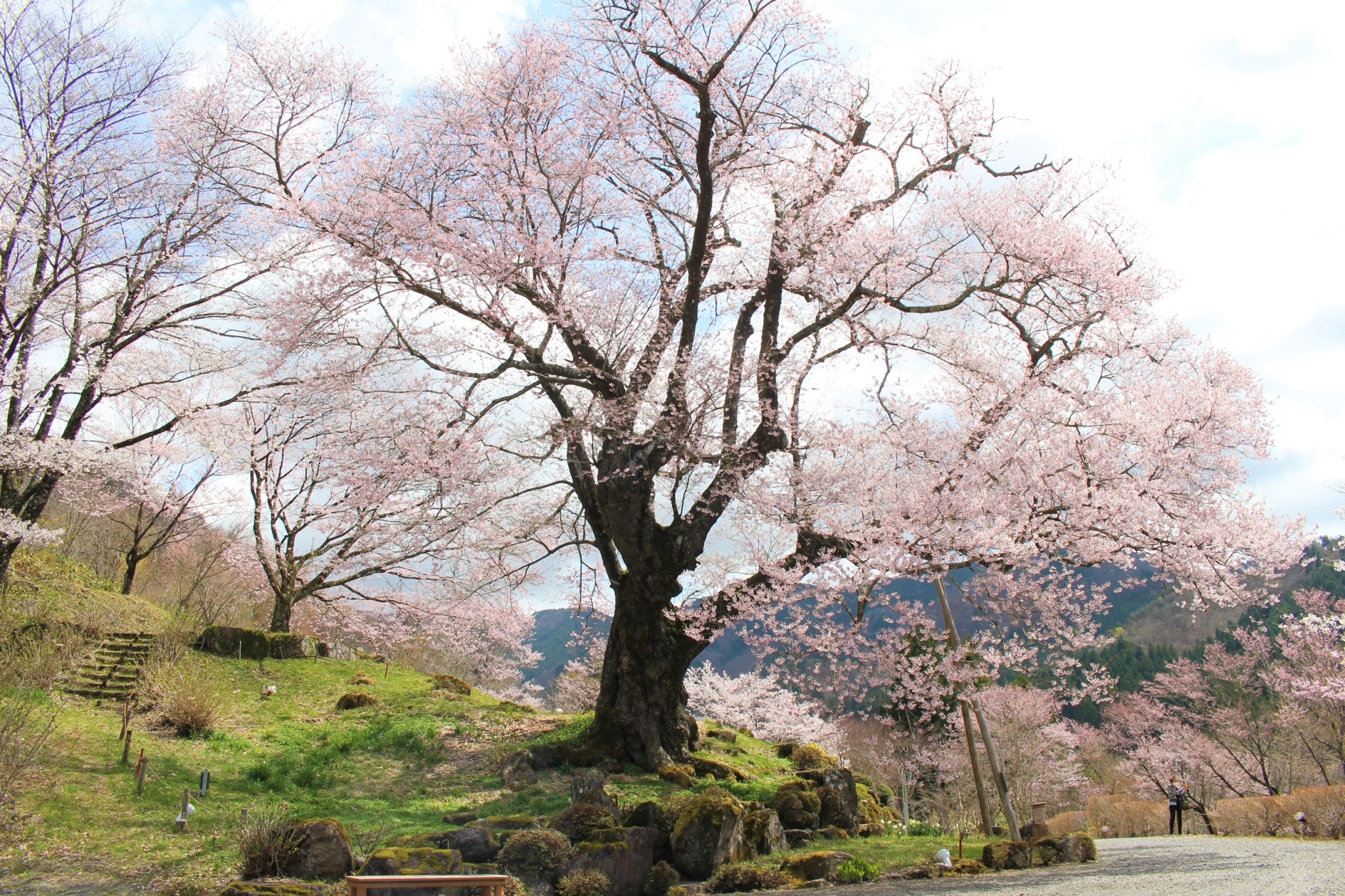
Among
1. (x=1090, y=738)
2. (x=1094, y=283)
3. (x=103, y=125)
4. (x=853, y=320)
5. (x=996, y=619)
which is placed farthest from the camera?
(x=1090, y=738)

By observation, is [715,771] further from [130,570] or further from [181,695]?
[130,570]

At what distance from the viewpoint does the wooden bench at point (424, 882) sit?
4.42 metres

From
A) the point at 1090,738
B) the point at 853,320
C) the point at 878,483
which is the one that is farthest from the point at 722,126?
the point at 1090,738

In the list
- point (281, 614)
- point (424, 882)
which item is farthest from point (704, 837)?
point (281, 614)

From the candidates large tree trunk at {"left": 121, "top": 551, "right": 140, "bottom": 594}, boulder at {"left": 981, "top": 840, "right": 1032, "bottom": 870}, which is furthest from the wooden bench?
large tree trunk at {"left": 121, "top": 551, "right": 140, "bottom": 594}

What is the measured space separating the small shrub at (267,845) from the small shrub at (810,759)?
913cm

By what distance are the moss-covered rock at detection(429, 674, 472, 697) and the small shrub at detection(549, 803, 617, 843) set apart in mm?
9019

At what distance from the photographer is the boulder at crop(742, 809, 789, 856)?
7969 mm

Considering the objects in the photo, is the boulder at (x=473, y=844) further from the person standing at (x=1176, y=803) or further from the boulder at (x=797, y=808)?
the person standing at (x=1176, y=803)

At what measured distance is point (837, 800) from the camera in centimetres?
991

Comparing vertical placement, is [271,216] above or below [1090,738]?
above

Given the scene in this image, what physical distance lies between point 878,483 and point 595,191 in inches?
231

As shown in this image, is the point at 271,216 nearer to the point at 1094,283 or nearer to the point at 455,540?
the point at 455,540

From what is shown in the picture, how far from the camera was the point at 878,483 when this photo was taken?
9.71 metres
